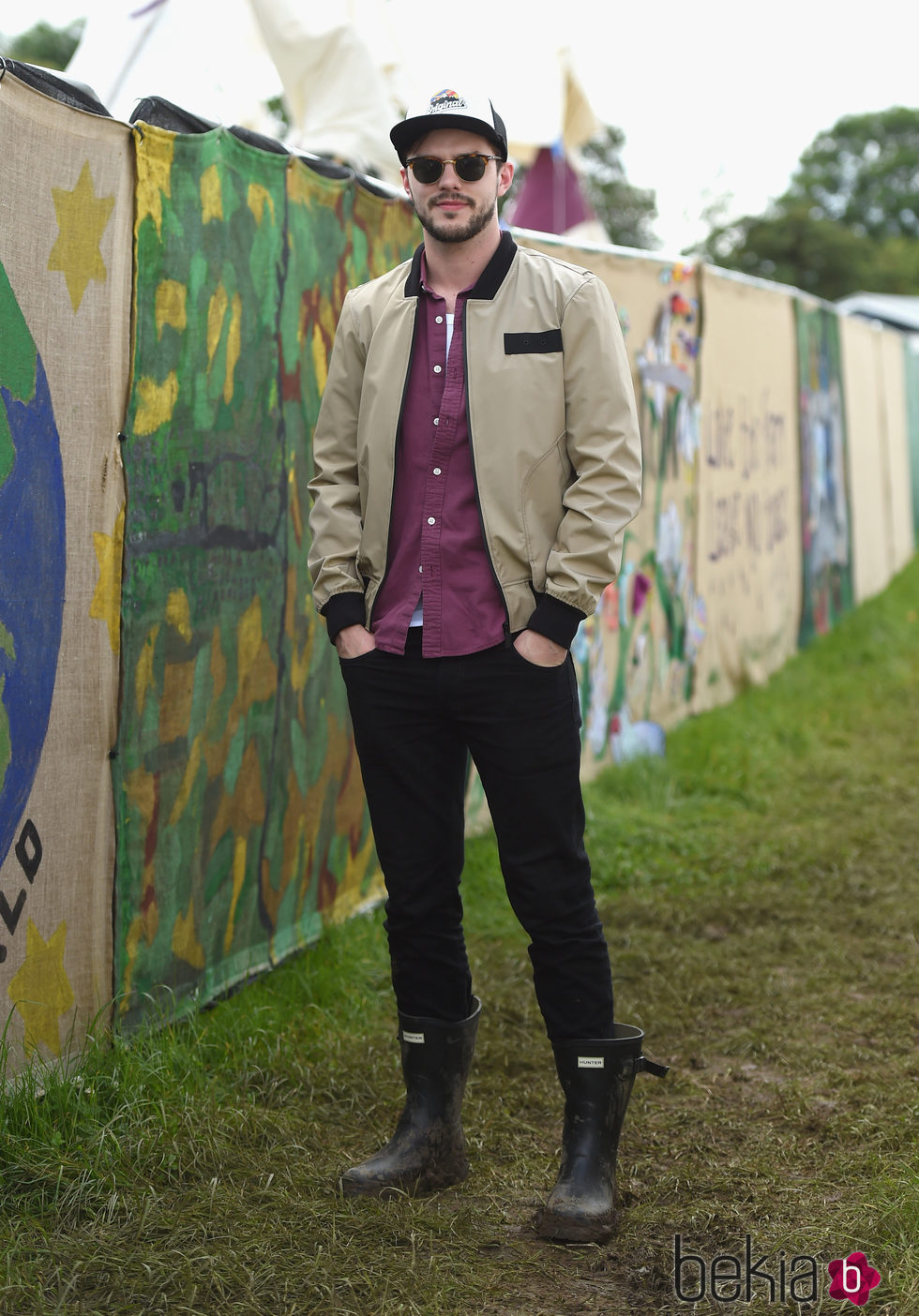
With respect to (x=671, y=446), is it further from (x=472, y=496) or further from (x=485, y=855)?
(x=472, y=496)

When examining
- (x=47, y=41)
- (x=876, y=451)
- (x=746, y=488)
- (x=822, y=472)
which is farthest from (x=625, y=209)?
(x=746, y=488)

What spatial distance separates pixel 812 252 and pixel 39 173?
48.2 metres

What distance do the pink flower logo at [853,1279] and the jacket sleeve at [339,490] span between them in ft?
5.00

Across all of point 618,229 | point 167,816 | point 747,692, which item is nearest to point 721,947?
point 167,816

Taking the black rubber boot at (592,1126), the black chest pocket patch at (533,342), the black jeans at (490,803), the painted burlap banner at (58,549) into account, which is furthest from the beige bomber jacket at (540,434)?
the black rubber boot at (592,1126)

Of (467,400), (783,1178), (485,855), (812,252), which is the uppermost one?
(812,252)

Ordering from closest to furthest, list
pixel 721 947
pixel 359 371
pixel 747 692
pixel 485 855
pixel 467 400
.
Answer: pixel 467 400, pixel 359 371, pixel 721 947, pixel 485 855, pixel 747 692

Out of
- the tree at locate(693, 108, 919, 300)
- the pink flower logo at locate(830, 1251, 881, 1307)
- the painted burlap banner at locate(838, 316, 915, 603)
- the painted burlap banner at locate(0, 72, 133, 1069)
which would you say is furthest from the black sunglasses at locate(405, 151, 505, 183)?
the tree at locate(693, 108, 919, 300)

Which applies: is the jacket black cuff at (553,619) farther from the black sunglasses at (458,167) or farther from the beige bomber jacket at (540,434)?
the black sunglasses at (458,167)

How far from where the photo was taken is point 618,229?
47.6 metres

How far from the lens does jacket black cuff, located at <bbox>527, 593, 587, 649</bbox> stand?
276 centimetres

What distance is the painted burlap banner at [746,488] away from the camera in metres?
7.86

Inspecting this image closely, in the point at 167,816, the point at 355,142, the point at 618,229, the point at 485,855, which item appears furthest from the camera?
the point at 618,229

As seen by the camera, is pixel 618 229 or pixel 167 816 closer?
pixel 167 816
